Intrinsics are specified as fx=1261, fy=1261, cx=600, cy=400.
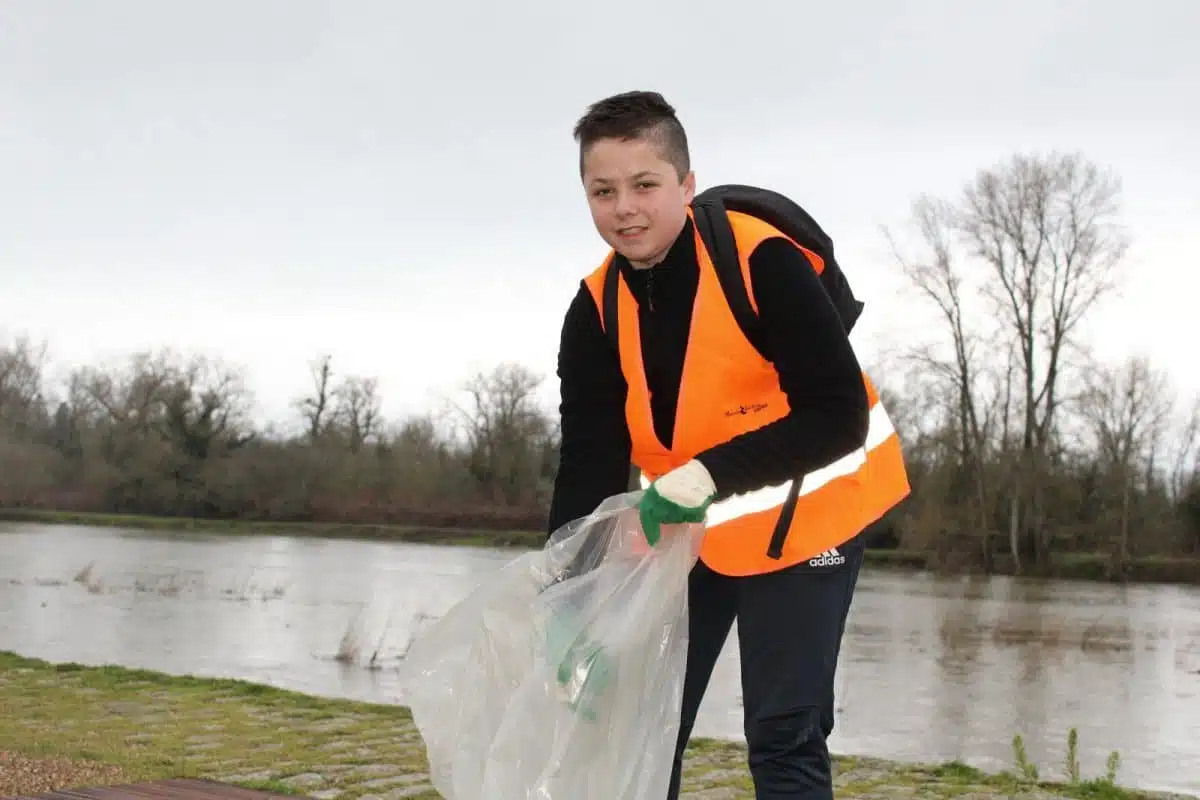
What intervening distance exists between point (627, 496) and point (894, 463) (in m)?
0.59

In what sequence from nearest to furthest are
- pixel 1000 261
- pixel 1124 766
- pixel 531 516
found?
pixel 1124 766
pixel 1000 261
pixel 531 516

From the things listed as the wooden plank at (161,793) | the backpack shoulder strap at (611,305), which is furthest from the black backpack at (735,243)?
the wooden plank at (161,793)

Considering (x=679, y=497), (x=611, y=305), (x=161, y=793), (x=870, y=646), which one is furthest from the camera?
(x=870, y=646)

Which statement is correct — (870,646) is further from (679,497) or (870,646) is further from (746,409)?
(679,497)

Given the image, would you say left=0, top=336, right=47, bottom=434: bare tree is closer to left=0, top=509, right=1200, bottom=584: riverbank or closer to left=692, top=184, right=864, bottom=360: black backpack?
left=0, top=509, right=1200, bottom=584: riverbank

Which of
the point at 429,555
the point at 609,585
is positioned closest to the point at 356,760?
the point at 609,585

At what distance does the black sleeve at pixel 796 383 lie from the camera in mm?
2434

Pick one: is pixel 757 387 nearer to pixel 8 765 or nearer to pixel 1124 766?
pixel 8 765

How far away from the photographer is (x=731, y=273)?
98.7 inches

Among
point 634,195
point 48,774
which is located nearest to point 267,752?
point 48,774

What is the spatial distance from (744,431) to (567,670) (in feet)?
2.00

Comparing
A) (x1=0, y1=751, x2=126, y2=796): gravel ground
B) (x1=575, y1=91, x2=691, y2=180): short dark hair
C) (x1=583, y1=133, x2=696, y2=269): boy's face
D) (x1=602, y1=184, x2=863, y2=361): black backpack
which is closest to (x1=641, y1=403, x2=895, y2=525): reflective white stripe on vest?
(x1=602, y1=184, x2=863, y2=361): black backpack

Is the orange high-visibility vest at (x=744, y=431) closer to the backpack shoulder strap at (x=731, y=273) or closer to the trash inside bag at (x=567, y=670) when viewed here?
the backpack shoulder strap at (x=731, y=273)

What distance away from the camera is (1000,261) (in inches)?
1316
